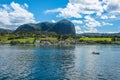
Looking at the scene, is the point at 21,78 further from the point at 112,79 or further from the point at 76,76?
the point at 112,79

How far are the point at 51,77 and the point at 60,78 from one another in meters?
3.19

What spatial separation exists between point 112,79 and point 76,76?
11.4 m

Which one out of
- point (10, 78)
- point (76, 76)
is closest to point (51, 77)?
point (76, 76)

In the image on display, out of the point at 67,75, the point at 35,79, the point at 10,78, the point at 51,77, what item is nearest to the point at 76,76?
the point at 67,75

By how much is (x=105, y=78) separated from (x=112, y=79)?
230 centimetres

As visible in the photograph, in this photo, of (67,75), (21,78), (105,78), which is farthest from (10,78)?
(105,78)

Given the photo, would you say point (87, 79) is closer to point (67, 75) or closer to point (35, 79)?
point (67, 75)

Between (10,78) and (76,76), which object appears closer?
(10,78)

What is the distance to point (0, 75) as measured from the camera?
72.9m

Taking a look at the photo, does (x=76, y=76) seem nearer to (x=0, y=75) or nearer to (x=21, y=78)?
(x=21, y=78)

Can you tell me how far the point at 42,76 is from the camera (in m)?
73.2

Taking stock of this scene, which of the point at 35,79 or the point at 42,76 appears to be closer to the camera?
the point at 35,79

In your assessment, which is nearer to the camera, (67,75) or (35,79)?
(35,79)

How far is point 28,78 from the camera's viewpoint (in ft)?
227
